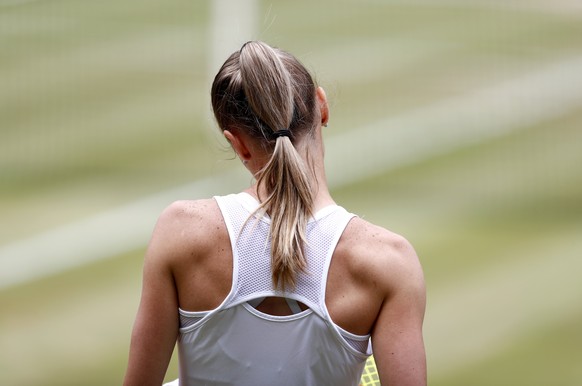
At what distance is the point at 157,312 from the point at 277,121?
1.25ft

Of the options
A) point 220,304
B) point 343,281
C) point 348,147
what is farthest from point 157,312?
point 348,147

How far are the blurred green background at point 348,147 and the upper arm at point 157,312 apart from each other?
112 inches

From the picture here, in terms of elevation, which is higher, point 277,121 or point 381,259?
point 277,121

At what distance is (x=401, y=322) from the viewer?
165 centimetres

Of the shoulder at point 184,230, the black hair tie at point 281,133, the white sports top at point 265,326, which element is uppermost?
the black hair tie at point 281,133

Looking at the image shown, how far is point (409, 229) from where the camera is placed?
21.8 feet

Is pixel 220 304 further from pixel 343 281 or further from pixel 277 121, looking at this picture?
pixel 277 121

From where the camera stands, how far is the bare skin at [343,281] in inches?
64.5

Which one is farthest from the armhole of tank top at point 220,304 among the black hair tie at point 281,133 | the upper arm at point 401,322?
the upper arm at point 401,322

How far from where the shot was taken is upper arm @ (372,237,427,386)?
64.4 inches

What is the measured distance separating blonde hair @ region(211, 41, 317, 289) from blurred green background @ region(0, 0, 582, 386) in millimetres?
2960

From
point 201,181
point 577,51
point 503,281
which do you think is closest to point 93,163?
point 201,181

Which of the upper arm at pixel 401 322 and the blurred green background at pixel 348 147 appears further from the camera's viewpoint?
the blurred green background at pixel 348 147

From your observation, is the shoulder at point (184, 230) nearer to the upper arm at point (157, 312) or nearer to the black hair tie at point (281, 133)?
the upper arm at point (157, 312)
